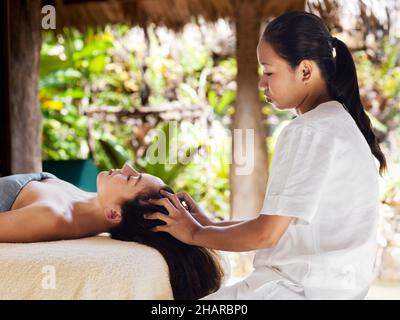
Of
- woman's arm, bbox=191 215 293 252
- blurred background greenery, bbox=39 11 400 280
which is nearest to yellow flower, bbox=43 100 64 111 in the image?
blurred background greenery, bbox=39 11 400 280

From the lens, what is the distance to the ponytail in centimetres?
177

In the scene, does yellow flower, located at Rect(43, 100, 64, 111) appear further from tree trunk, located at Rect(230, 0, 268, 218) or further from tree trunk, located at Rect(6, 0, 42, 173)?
tree trunk, located at Rect(230, 0, 268, 218)

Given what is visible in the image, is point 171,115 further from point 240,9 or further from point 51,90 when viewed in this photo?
point 240,9

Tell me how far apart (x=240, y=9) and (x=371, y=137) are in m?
1.68

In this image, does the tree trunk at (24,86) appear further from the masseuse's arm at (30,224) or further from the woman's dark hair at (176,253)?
the woman's dark hair at (176,253)

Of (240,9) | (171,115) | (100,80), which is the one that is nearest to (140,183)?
(240,9)

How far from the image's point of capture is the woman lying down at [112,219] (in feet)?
6.30

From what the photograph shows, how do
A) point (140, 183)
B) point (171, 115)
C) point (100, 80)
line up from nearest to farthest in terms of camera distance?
point (140, 183) < point (171, 115) < point (100, 80)

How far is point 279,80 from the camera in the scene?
5.93ft

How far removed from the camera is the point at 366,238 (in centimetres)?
169

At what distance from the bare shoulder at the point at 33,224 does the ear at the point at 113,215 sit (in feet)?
0.42

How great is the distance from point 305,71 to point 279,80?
7 centimetres

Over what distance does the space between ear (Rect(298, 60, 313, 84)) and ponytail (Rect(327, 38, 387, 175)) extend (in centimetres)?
5
